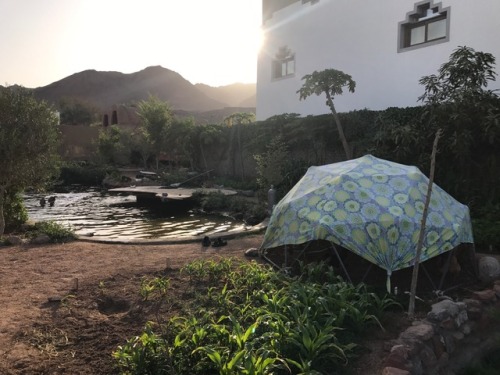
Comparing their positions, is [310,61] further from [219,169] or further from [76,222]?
[76,222]

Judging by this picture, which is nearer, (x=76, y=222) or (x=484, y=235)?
(x=484, y=235)

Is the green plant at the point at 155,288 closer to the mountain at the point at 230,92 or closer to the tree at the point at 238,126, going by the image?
the tree at the point at 238,126

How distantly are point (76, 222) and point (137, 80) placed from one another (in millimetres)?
107461

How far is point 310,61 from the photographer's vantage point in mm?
19125

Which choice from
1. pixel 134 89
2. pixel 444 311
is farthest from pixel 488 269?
pixel 134 89

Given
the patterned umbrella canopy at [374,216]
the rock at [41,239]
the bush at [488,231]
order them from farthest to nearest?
1. the rock at [41,239]
2. the bush at [488,231]
3. the patterned umbrella canopy at [374,216]

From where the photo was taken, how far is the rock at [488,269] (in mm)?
5660

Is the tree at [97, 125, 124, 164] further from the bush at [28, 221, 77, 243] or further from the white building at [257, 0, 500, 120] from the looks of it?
the bush at [28, 221, 77, 243]

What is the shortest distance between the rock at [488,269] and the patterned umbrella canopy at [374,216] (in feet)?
1.39

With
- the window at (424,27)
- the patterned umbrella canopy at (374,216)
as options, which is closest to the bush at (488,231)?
the patterned umbrella canopy at (374,216)

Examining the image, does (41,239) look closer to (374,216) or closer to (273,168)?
(374,216)

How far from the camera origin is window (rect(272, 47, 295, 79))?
20.5m

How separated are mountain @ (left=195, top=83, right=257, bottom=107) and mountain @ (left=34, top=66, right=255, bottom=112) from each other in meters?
1.17

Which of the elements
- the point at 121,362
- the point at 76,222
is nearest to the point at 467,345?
the point at 121,362
